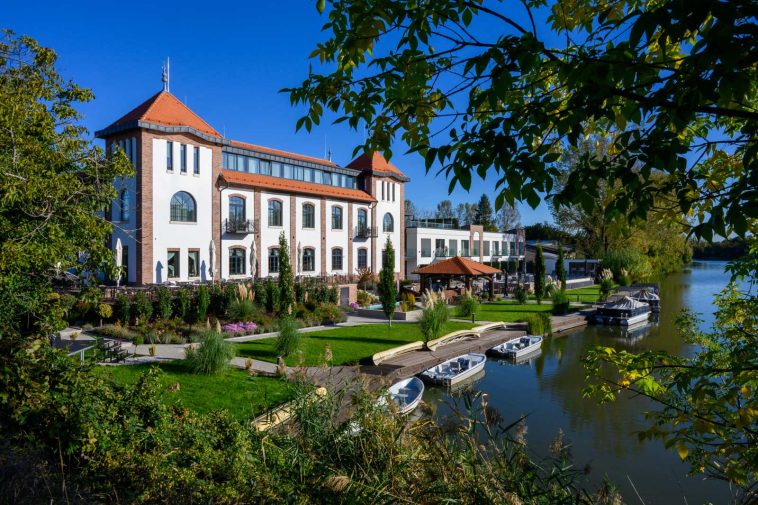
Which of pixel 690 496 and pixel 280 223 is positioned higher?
pixel 280 223

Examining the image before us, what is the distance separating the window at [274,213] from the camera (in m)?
32.8

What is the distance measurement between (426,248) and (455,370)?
31710mm

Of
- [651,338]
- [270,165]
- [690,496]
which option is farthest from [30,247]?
[270,165]

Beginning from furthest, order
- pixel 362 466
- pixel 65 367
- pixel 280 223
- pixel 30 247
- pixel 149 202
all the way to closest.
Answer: pixel 280 223
pixel 149 202
pixel 30 247
pixel 65 367
pixel 362 466

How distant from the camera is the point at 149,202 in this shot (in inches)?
1039

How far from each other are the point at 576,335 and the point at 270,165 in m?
22.1

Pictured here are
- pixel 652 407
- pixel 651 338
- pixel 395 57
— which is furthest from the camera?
pixel 651 338

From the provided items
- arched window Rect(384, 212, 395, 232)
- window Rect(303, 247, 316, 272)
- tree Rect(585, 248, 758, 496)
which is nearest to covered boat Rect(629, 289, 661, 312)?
arched window Rect(384, 212, 395, 232)

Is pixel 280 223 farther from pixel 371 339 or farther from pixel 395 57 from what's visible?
pixel 395 57

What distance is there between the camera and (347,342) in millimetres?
18500

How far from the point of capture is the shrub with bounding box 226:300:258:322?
21109mm

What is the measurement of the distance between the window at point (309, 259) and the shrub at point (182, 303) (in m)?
14.3

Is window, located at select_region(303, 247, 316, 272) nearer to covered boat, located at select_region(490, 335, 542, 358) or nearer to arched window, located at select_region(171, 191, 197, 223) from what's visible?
arched window, located at select_region(171, 191, 197, 223)

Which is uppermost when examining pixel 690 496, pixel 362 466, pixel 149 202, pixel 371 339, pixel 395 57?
pixel 149 202
